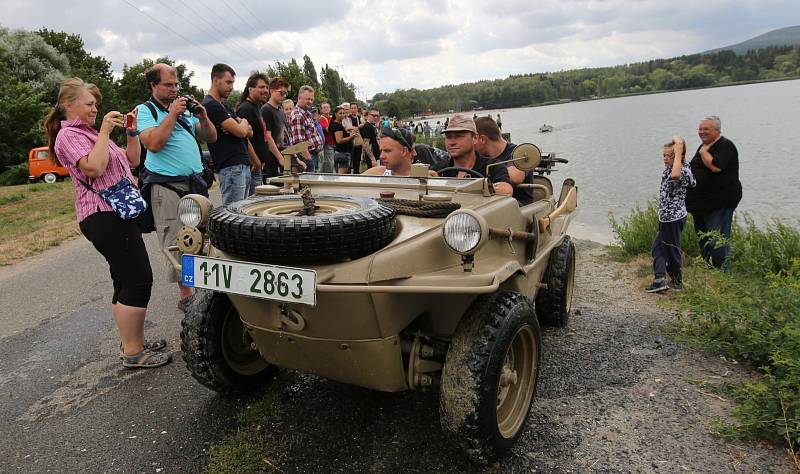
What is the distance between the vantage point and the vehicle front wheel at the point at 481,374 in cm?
271

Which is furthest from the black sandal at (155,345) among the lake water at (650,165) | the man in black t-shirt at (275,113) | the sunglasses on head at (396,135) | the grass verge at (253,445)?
the lake water at (650,165)

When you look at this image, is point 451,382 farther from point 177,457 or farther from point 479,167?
point 479,167

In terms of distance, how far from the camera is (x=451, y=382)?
275 cm

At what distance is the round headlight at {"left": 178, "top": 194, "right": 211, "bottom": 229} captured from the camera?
331cm

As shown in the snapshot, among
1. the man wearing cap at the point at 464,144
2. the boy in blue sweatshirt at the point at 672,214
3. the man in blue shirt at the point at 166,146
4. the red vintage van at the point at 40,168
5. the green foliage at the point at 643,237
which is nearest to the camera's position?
the man in blue shirt at the point at 166,146

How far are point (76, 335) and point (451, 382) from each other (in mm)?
3911

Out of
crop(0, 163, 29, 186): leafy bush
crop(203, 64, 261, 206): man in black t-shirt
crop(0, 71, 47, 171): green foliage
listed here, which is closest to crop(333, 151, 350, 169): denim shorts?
crop(203, 64, 261, 206): man in black t-shirt

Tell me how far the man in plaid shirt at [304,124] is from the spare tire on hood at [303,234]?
5455 mm

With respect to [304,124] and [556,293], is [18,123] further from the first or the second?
[556,293]

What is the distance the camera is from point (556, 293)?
15.8 feet

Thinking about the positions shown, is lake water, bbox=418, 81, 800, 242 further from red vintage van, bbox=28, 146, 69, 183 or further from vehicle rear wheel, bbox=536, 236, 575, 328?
red vintage van, bbox=28, 146, 69, 183

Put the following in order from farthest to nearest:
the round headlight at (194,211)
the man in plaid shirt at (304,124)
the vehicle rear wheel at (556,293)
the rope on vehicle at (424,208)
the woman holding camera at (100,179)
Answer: the man in plaid shirt at (304,124) < the vehicle rear wheel at (556,293) < the woman holding camera at (100,179) < the round headlight at (194,211) < the rope on vehicle at (424,208)

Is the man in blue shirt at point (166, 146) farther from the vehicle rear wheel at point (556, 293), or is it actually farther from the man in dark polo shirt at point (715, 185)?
the man in dark polo shirt at point (715, 185)

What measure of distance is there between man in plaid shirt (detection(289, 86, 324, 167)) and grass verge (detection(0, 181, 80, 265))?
4.61 meters
